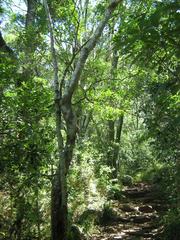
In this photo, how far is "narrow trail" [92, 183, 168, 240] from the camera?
9.26 m

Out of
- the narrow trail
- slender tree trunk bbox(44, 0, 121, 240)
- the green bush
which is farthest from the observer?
the narrow trail

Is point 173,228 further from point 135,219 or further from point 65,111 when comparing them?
point 135,219

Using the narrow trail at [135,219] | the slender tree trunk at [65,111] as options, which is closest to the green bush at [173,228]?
the narrow trail at [135,219]

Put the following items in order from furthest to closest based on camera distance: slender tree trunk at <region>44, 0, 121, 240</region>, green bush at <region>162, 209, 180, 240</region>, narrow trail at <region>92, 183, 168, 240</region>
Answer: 1. narrow trail at <region>92, 183, 168, 240</region>
2. green bush at <region>162, 209, 180, 240</region>
3. slender tree trunk at <region>44, 0, 121, 240</region>

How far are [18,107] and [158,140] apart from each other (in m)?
3.88

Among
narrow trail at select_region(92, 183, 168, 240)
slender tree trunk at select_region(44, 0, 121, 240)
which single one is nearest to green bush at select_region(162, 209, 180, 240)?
narrow trail at select_region(92, 183, 168, 240)

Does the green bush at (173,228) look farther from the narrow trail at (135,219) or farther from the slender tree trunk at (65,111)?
the slender tree trunk at (65,111)

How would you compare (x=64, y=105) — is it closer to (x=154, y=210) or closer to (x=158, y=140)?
(x=158, y=140)

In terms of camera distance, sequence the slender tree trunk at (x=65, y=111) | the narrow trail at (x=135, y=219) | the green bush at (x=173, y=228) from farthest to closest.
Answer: the narrow trail at (x=135, y=219), the green bush at (x=173, y=228), the slender tree trunk at (x=65, y=111)

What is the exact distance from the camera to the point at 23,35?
1095 centimetres

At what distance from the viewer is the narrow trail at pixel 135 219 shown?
30.4 ft

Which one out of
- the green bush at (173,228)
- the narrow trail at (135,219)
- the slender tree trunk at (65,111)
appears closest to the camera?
the slender tree trunk at (65,111)

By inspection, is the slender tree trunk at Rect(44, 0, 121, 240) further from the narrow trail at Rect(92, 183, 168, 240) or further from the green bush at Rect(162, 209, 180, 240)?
the narrow trail at Rect(92, 183, 168, 240)

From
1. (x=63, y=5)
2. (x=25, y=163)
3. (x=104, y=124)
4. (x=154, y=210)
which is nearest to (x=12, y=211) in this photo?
(x=25, y=163)
